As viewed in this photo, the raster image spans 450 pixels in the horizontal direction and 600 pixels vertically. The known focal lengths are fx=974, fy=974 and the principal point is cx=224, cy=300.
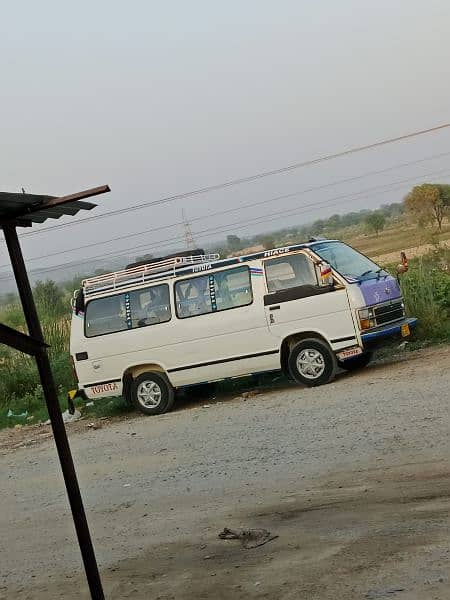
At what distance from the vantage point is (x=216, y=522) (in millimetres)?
8086

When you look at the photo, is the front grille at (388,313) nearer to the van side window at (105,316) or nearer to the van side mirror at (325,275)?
the van side mirror at (325,275)

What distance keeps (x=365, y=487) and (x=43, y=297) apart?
16.9 metres

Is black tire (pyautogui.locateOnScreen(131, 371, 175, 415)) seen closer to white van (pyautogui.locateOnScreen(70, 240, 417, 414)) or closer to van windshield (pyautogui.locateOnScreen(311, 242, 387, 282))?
white van (pyautogui.locateOnScreen(70, 240, 417, 414))

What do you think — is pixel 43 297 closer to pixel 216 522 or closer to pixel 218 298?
pixel 218 298

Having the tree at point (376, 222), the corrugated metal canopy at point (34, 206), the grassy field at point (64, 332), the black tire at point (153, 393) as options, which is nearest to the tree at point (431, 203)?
the tree at point (376, 222)

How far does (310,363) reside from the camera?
14109 millimetres

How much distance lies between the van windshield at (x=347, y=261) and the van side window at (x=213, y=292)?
1.19 m

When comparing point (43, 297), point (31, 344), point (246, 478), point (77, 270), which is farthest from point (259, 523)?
point (77, 270)

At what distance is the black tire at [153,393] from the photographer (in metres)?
15.1

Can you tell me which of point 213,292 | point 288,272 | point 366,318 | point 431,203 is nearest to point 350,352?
point 366,318

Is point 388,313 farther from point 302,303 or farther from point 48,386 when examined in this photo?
point 48,386

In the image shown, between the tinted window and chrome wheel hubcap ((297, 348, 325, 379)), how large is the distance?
2220 millimetres

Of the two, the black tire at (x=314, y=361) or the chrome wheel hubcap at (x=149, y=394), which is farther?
the chrome wheel hubcap at (x=149, y=394)

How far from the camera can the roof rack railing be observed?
1529 centimetres
